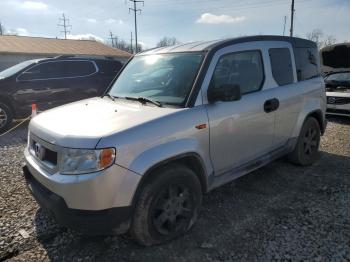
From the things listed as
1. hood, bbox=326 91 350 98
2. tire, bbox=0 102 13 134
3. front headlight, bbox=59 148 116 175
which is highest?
front headlight, bbox=59 148 116 175

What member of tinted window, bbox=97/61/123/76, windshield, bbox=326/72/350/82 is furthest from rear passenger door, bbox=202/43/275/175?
windshield, bbox=326/72/350/82

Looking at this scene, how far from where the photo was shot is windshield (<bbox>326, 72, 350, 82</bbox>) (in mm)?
10353

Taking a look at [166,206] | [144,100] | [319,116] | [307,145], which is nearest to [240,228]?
[166,206]

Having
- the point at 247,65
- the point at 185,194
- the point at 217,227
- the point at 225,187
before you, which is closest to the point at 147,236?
the point at 185,194

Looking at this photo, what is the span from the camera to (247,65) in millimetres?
4281

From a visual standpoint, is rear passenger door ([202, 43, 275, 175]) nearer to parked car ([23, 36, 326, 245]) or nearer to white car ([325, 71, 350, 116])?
parked car ([23, 36, 326, 245])

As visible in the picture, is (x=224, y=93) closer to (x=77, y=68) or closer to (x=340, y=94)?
(x=340, y=94)

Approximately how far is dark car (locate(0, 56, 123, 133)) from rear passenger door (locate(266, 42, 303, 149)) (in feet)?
21.6

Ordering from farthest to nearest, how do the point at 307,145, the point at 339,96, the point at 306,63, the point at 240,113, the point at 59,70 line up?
the point at 59,70 < the point at 339,96 < the point at 307,145 < the point at 306,63 < the point at 240,113

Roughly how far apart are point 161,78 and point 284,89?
1.84 metres

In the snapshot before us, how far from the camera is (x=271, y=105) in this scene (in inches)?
173

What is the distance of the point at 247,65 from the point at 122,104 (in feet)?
5.43

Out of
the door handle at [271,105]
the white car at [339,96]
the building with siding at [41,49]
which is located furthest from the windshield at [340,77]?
the building with siding at [41,49]

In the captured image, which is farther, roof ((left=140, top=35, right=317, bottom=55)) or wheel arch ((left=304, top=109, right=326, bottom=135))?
wheel arch ((left=304, top=109, right=326, bottom=135))
